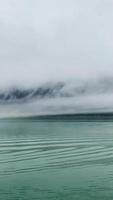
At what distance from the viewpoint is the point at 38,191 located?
23750 millimetres

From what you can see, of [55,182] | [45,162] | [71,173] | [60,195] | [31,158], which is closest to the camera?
[60,195]

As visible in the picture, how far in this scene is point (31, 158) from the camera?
3653 cm

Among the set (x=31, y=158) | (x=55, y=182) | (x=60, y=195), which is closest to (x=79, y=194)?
(x=60, y=195)

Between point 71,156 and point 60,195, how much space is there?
14985 millimetres

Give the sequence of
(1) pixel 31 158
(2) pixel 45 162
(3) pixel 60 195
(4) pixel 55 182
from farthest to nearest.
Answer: (1) pixel 31 158 < (2) pixel 45 162 < (4) pixel 55 182 < (3) pixel 60 195

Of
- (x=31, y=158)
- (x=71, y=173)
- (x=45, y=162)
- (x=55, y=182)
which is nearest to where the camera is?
(x=55, y=182)

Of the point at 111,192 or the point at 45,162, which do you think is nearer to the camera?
the point at 111,192

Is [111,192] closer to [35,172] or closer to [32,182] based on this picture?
[32,182]

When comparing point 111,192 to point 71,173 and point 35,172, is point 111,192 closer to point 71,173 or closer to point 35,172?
point 71,173

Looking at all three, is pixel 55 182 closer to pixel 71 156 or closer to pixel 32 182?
pixel 32 182

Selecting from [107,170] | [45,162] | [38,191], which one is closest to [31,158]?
[45,162]

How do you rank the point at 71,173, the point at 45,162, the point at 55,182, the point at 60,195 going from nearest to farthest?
1. the point at 60,195
2. the point at 55,182
3. the point at 71,173
4. the point at 45,162

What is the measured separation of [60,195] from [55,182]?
11.1 feet

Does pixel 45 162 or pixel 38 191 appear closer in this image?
pixel 38 191
